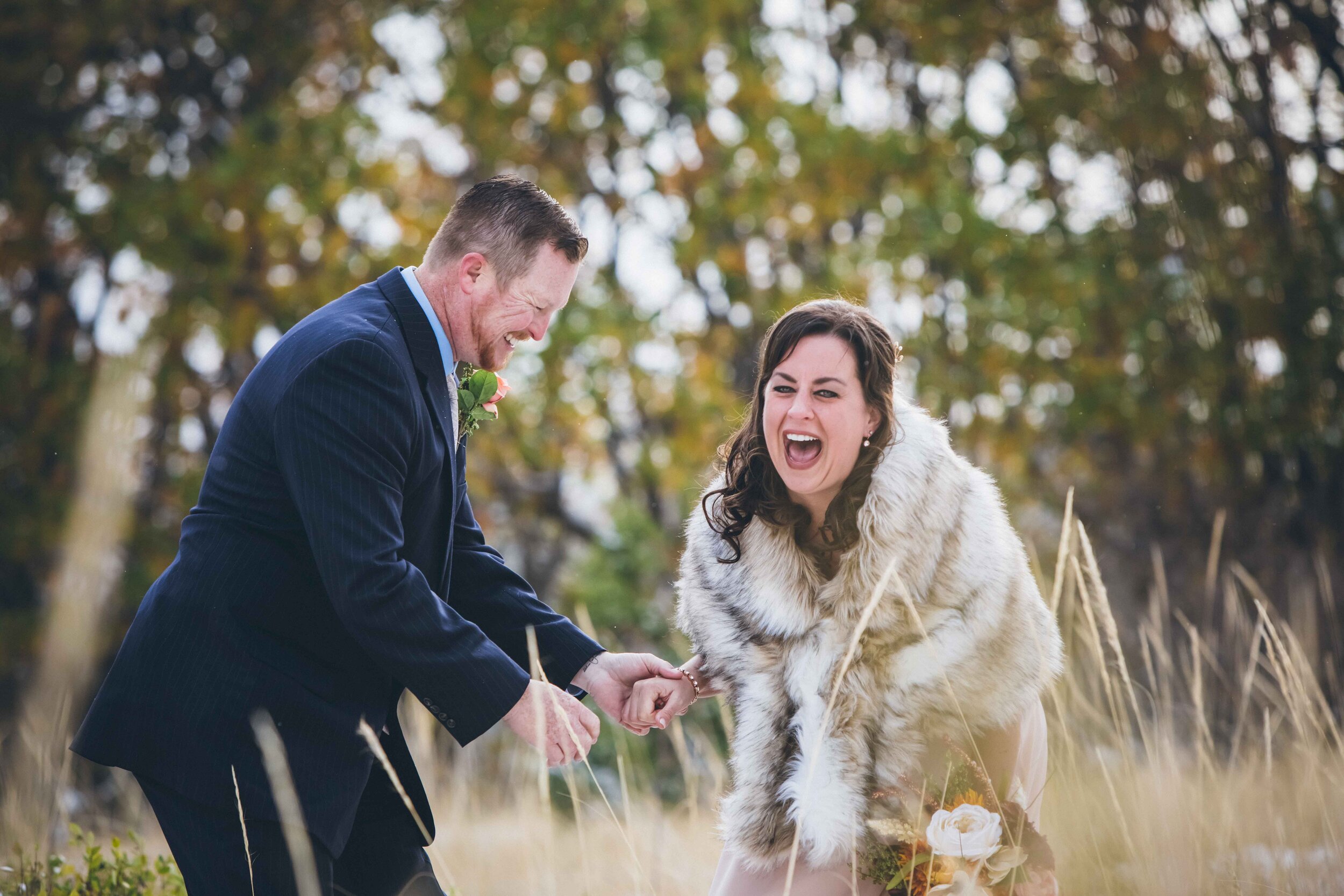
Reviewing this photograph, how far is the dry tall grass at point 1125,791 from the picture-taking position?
2861 mm

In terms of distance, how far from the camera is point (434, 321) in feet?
8.62

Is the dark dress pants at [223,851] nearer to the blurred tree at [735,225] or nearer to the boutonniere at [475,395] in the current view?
the boutonniere at [475,395]

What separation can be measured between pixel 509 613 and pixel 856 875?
1192 mm

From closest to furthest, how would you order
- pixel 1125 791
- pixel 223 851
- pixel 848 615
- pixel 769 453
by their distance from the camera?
pixel 223 851
pixel 848 615
pixel 769 453
pixel 1125 791

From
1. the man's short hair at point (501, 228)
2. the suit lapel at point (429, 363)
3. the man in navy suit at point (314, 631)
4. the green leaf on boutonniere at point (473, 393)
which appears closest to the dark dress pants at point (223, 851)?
the man in navy suit at point (314, 631)

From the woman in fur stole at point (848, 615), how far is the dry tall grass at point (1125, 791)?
193 mm

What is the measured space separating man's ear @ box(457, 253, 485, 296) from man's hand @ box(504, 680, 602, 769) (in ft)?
3.20

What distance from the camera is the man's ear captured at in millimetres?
2664

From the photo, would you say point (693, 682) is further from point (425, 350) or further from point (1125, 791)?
point (1125, 791)

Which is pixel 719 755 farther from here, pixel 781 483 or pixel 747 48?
pixel 747 48

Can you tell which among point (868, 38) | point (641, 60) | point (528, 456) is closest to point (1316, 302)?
point (868, 38)

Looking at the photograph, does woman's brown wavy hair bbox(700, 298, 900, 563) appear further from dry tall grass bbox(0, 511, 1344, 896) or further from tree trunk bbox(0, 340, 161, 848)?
tree trunk bbox(0, 340, 161, 848)

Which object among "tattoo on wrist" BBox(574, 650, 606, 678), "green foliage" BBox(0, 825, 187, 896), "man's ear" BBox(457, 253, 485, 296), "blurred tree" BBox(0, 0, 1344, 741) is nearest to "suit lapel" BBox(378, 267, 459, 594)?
"man's ear" BBox(457, 253, 485, 296)

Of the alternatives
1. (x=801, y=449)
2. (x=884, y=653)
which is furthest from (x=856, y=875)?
(x=801, y=449)
